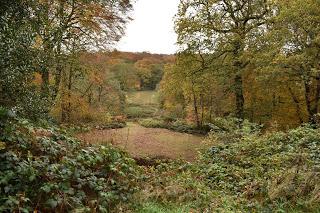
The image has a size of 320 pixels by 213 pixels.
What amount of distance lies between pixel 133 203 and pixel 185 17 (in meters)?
16.3

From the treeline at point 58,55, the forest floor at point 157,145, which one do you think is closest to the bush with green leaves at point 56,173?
the treeline at point 58,55

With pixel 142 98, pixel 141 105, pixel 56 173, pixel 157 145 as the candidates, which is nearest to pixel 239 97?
pixel 157 145

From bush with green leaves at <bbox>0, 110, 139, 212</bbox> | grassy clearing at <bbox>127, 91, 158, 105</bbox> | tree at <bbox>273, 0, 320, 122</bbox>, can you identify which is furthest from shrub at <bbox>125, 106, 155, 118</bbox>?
bush with green leaves at <bbox>0, 110, 139, 212</bbox>

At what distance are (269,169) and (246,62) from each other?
1278 cm

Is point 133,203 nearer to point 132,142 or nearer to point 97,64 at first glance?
point 132,142

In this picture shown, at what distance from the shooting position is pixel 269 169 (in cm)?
866

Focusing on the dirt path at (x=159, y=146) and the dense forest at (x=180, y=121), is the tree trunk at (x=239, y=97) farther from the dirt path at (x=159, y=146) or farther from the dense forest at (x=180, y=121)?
the dirt path at (x=159, y=146)

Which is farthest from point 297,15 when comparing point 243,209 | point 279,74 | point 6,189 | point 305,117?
point 6,189

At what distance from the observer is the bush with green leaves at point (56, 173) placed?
16.6 ft

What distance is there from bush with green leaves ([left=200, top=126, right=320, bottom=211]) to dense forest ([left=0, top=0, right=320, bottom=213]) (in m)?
0.03

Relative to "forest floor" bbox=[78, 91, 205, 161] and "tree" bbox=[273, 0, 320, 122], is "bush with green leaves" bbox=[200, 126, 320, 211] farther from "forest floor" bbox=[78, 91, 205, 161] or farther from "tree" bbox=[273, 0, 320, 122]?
"tree" bbox=[273, 0, 320, 122]

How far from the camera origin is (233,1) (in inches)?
816

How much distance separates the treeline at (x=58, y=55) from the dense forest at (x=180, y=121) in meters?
0.04

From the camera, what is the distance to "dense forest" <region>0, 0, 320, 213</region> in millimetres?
5934
